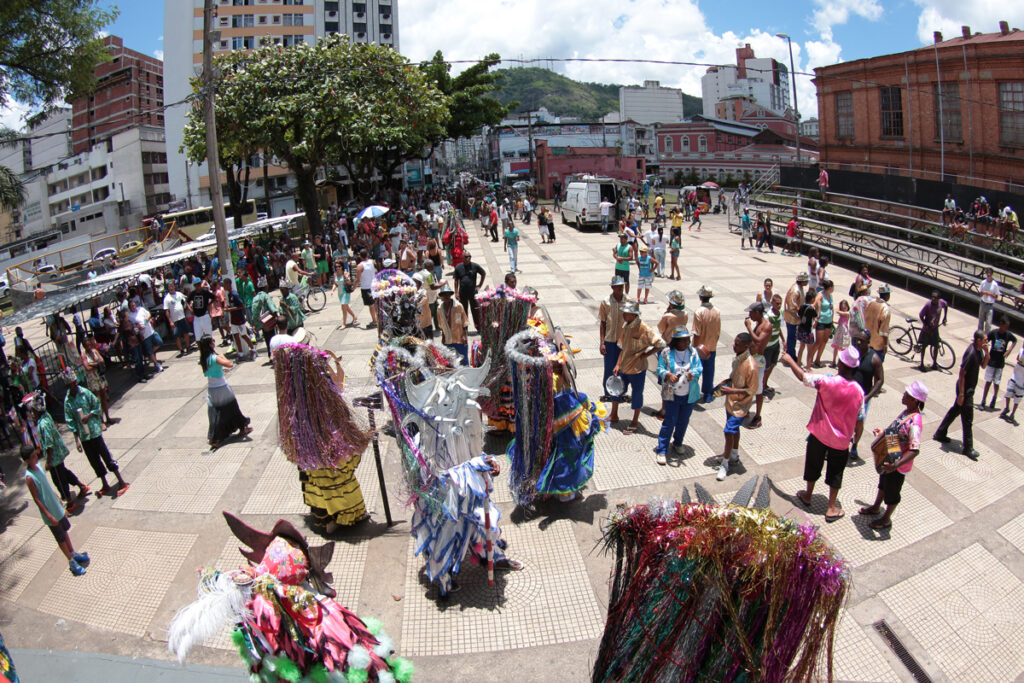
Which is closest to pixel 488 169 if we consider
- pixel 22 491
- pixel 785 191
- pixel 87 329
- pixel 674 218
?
pixel 785 191

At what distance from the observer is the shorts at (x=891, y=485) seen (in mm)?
6004

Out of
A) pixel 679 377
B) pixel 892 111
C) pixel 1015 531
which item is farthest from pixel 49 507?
pixel 892 111

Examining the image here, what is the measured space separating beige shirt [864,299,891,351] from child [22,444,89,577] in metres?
10.4

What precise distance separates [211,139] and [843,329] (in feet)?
42.4

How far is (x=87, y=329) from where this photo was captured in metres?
12.9

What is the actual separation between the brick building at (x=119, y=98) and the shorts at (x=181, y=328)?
193 ft

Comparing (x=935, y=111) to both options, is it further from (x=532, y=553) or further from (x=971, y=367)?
(x=532, y=553)

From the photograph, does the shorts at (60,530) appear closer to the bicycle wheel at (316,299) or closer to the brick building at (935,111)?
the bicycle wheel at (316,299)

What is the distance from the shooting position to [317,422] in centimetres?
586

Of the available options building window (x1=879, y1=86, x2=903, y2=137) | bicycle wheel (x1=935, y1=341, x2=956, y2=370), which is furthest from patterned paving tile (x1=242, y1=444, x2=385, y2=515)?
building window (x1=879, y1=86, x2=903, y2=137)

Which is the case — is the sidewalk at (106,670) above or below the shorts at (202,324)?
below

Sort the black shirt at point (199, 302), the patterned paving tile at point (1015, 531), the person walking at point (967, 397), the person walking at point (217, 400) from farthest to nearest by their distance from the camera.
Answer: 1. the black shirt at point (199, 302)
2. the person walking at point (217, 400)
3. the person walking at point (967, 397)
4. the patterned paving tile at point (1015, 531)

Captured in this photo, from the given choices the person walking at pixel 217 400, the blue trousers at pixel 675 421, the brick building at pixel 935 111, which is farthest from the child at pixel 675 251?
the person walking at pixel 217 400

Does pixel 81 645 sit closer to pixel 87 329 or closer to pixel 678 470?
pixel 678 470
